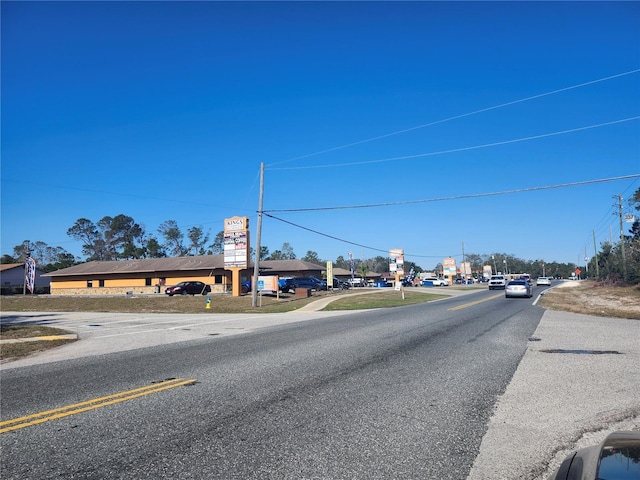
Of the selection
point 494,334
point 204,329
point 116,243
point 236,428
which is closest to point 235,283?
point 204,329

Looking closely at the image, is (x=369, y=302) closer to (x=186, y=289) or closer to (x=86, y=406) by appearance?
(x=186, y=289)

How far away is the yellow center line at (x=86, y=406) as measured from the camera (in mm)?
5509

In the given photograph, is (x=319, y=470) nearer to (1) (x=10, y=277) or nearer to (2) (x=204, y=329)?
(2) (x=204, y=329)

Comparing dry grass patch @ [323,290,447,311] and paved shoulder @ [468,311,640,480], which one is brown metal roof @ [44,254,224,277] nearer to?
dry grass patch @ [323,290,447,311]

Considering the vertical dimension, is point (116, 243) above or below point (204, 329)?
above

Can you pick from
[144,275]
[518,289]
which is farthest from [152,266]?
[518,289]

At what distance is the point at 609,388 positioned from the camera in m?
7.13

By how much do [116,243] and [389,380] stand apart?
124m

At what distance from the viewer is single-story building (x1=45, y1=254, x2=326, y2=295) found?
58.8 meters

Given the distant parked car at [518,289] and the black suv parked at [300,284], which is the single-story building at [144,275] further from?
the distant parked car at [518,289]

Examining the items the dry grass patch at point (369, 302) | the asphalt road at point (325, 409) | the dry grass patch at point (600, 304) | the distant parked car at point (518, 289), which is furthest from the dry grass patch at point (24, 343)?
the distant parked car at point (518, 289)

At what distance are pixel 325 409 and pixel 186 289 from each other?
46.3 meters

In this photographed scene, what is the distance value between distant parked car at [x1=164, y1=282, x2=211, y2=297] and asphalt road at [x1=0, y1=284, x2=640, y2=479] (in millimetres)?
38712

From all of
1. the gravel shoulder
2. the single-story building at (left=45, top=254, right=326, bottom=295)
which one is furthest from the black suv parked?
the gravel shoulder
